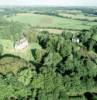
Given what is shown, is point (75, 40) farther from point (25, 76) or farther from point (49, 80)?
point (49, 80)

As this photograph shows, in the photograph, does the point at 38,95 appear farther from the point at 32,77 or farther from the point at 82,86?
the point at 82,86

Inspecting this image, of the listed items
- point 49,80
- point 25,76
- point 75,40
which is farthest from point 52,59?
point 75,40

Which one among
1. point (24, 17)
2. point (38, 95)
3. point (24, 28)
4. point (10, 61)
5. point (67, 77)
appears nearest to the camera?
point (38, 95)

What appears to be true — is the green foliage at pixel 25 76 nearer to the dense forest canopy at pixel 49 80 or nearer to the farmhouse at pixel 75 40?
the dense forest canopy at pixel 49 80

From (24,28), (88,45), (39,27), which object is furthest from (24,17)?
(88,45)

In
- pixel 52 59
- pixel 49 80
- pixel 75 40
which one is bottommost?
pixel 75 40

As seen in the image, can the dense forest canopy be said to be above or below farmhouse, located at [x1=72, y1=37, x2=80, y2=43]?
above

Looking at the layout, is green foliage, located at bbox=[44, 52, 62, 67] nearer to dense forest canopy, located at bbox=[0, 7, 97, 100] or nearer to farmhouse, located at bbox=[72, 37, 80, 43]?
dense forest canopy, located at bbox=[0, 7, 97, 100]

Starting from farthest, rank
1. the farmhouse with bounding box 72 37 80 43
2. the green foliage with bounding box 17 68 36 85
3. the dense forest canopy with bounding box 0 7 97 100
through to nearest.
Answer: the farmhouse with bounding box 72 37 80 43
the green foliage with bounding box 17 68 36 85
the dense forest canopy with bounding box 0 7 97 100

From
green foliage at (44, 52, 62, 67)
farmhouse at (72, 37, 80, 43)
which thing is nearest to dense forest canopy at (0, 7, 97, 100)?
green foliage at (44, 52, 62, 67)

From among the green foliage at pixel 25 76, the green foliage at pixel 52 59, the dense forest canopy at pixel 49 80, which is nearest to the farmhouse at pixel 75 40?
the dense forest canopy at pixel 49 80

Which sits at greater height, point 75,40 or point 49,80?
point 49,80
